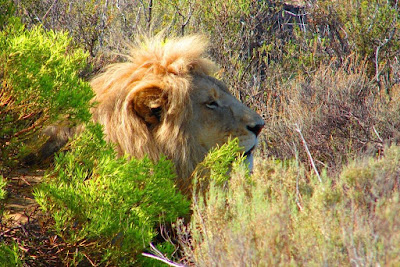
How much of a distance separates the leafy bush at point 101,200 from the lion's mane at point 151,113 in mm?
569

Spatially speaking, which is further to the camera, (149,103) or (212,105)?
(212,105)

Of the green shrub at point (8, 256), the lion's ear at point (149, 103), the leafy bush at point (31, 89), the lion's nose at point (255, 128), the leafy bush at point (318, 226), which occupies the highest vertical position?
the leafy bush at point (31, 89)

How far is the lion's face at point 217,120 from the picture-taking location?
12.5 feet

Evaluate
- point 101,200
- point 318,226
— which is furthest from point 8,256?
point 318,226

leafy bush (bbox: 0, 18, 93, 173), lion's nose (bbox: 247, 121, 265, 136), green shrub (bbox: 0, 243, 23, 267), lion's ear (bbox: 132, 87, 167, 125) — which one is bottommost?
lion's nose (bbox: 247, 121, 265, 136)

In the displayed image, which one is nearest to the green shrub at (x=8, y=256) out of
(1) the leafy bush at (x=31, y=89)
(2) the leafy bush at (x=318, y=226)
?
(1) the leafy bush at (x=31, y=89)

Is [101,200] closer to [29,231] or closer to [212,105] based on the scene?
[29,231]

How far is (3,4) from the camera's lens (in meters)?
3.12

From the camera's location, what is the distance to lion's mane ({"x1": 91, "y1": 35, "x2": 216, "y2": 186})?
363cm

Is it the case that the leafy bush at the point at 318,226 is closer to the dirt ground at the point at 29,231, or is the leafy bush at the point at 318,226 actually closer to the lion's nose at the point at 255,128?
the dirt ground at the point at 29,231

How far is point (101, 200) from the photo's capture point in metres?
2.78

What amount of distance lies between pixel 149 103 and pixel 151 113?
0.08 m

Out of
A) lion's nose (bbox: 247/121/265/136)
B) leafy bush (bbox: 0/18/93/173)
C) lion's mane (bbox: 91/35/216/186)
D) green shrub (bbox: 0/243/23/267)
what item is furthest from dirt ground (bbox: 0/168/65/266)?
lion's nose (bbox: 247/121/265/136)

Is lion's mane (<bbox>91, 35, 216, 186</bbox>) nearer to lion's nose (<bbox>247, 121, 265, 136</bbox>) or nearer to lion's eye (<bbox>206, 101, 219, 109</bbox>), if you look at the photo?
lion's eye (<bbox>206, 101, 219, 109</bbox>)
